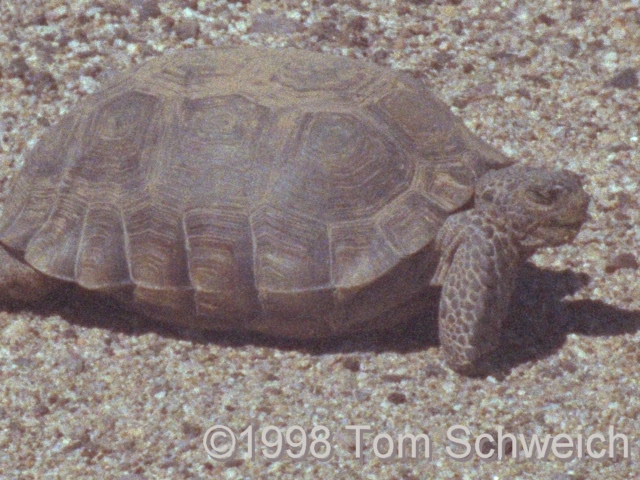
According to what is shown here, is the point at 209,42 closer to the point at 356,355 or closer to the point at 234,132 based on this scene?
the point at 234,132

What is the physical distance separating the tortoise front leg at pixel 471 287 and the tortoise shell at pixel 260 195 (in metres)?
0.08

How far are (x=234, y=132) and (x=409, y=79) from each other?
0.84 metres

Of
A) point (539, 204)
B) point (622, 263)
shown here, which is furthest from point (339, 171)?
point (622, 263)

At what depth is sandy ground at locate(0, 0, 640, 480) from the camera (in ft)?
12.7

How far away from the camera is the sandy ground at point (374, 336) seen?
3.86m

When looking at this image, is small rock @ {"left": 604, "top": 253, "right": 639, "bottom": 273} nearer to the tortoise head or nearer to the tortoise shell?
the tortoise head

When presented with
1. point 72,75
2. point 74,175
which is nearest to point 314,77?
point 74,175

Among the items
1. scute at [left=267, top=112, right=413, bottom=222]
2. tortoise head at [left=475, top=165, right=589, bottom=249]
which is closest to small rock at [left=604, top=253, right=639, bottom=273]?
tortoise head at [left=475, top=165, right=589, bottom=249]

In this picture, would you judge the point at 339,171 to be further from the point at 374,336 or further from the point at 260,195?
the point at 374,336

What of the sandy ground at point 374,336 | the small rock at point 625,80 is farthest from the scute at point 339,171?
the small rock at point 625,80

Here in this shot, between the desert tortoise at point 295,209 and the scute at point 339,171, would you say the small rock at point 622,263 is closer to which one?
the desert tortoise at point 295,209

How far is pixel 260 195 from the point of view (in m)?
4.16

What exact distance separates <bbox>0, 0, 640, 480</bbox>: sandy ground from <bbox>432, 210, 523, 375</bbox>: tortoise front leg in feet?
0.40

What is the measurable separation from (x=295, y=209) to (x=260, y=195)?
14 cm
